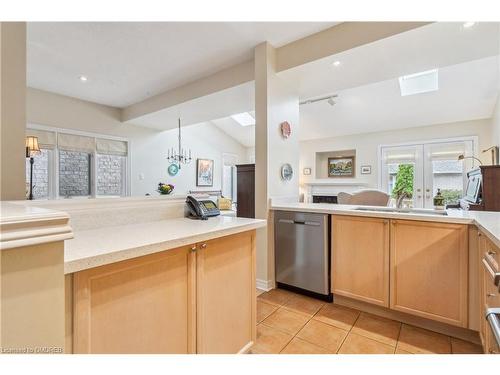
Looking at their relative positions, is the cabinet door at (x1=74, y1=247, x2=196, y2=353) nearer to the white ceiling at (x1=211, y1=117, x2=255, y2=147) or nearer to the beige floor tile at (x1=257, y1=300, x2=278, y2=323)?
the beige floor tile at (x1=257, y1=300, x2=278, y2=323)

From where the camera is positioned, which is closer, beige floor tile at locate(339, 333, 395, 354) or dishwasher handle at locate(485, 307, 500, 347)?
dishwasher handle at locate(485, 307, 500, 347)

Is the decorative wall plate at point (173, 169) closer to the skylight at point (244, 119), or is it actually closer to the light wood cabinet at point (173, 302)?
the skylight at point (244, 119)

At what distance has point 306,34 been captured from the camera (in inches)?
104

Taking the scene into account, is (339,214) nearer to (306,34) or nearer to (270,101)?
(270,101)

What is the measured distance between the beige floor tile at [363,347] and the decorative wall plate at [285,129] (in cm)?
213

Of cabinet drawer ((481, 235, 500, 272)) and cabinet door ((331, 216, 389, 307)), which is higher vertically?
cabinet drawer ((481, 235, 500, 272))

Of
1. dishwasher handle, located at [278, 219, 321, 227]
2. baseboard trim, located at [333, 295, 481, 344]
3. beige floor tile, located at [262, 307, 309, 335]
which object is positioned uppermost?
dishwasher handle, located at [278, 219, 321, 227]

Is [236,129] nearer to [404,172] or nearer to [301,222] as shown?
[404,172]

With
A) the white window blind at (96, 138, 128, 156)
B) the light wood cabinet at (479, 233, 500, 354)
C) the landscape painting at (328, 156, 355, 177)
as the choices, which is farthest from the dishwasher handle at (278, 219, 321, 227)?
the landscape painting at (328, 156, 355, 177)

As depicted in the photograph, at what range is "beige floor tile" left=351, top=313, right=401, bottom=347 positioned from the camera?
1.82 meters

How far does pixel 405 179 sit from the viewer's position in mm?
5824

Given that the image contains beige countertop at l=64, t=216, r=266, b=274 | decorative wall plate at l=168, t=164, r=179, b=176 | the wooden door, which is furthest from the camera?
decorative wall plate at l=168, t=164, r=179, b=176

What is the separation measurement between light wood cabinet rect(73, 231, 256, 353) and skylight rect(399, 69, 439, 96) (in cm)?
496

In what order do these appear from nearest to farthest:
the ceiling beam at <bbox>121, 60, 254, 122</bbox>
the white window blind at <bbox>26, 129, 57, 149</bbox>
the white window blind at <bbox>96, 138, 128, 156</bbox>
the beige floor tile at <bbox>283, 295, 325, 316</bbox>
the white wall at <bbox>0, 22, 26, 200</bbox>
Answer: the white wall at <bbox>0, 22, 26, 200</bbox> → the beige floor tile at <bbox>283, 295, 325, 316</bbox> → the ceiling beam at <bbox>121, 60, 254, 122</bbox> → the white window blind at <bbox>26, 129, 57, 149</bbox> → the white window blind at <bbox>96, 138, 128, 156</bbox>
